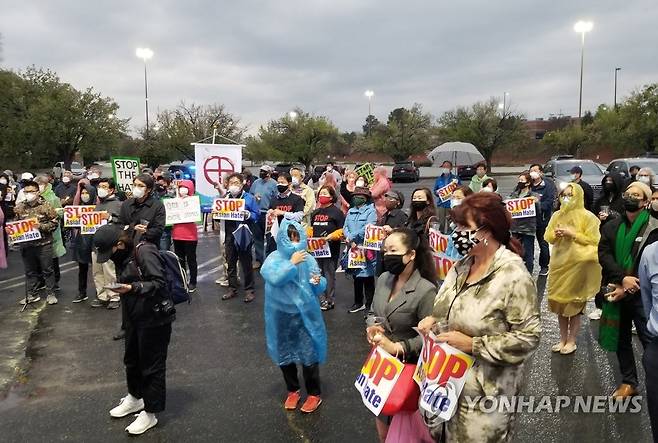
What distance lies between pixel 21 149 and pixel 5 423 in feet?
137

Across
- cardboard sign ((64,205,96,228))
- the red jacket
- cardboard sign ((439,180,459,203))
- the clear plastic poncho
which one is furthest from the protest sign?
the clear plastic poncho

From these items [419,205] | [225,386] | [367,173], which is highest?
[367,173]

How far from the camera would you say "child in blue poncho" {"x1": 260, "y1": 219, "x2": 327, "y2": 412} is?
13.4ft

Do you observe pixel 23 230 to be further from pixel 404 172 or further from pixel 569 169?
pixel 404 172

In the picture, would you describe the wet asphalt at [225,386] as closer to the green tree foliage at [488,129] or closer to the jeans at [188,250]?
the jeans at [188,250]

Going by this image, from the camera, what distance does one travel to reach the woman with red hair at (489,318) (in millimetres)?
2371

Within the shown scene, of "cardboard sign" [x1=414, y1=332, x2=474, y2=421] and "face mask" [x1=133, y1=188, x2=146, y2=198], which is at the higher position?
"face mask" [x1=133, y1=188, x2=146, y2=198]

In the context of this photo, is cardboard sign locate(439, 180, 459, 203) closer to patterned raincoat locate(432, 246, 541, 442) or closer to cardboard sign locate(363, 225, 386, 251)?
cardboard sign locate(363, 225, 386, 251)

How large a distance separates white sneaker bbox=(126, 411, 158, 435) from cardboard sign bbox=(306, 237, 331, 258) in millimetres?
3324

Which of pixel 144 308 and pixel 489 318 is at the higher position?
pixel 489 318

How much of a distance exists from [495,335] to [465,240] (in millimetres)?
510

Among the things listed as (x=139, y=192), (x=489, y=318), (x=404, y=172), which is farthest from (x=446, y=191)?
(x=404, y=172)

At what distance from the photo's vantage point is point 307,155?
5584 centimetres

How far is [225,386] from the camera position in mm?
4910
